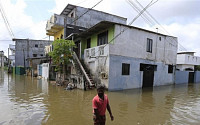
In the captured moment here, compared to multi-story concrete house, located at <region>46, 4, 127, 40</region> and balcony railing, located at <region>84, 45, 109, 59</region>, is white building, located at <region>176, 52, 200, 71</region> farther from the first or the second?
balcony railing, located at <region>84, 45, 109, 59</region>

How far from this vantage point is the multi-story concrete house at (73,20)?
1838 cm

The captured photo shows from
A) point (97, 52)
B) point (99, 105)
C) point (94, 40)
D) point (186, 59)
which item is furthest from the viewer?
point (186, 59)

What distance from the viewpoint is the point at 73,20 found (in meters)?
19.5

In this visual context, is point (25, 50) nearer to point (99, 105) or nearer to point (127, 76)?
point (127, 76)

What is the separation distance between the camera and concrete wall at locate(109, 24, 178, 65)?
11.1 metres

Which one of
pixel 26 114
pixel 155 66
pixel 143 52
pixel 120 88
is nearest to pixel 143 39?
pixel 143 52

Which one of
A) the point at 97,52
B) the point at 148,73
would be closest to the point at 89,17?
Result: the point at 97,52

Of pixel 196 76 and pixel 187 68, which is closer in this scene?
pixel 196 76

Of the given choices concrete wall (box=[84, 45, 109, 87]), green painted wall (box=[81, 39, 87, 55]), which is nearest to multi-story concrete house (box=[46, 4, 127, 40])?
green painted wall (box=[81, 39, 87, 55])

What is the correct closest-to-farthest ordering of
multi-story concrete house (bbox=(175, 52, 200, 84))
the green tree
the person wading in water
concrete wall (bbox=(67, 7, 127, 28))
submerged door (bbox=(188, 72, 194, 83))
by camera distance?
the person wading in water < the green tree < multi-story concrete house (bbox=(175, 52, 200, 84)) < submerged door (bbox=(188, 72, 194, 83)) < concrete wall (bbox=(67, 7, 127, 28))

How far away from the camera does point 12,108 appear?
588 centimetres

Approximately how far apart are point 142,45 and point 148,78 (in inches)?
141

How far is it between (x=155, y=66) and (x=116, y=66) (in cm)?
597

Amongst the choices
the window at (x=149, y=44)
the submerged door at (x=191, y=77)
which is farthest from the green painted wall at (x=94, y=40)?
the submerged door at (x=191, y=77)
